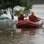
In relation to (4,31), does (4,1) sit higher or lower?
higher

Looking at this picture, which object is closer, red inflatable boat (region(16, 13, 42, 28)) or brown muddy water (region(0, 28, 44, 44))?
brown muddy water (region(0, 28, 44, 44))

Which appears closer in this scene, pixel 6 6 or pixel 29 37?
pixel 29 37

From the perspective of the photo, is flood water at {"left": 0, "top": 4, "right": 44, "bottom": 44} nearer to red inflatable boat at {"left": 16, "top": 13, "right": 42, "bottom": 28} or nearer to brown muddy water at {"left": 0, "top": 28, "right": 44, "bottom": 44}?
brown muddy water at {"left": 0, "top": 28, "right": 44, "bottom": 44}

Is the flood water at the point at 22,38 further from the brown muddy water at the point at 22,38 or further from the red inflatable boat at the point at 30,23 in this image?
the red inflatable boat at the point at 30,23

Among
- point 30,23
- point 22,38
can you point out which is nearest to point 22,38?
point 22,38

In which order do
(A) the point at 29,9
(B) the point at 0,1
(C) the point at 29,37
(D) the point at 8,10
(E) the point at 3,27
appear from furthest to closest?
(A) the point at 29,9
(D) the point at 8,10
(B) the point at 0,1
(E) the point at 3,27
(C) the point at 29,37

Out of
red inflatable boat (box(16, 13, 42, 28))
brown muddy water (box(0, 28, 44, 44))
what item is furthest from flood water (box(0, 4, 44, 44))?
red inflatable boat (box(16, 13, 42, 28))

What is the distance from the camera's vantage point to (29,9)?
5.55 meters

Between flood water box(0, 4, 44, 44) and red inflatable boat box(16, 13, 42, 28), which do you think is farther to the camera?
red inflatable boat box(16, 13, 42, 28)

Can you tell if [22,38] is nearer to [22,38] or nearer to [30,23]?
[22,38]

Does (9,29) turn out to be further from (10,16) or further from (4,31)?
(10,16)

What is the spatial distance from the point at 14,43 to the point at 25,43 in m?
0.18

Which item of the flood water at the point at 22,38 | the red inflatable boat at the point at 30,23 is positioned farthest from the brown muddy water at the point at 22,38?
the red inflatable boat at the point at 30,23

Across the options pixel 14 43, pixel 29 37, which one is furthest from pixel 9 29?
pixel 14 43
